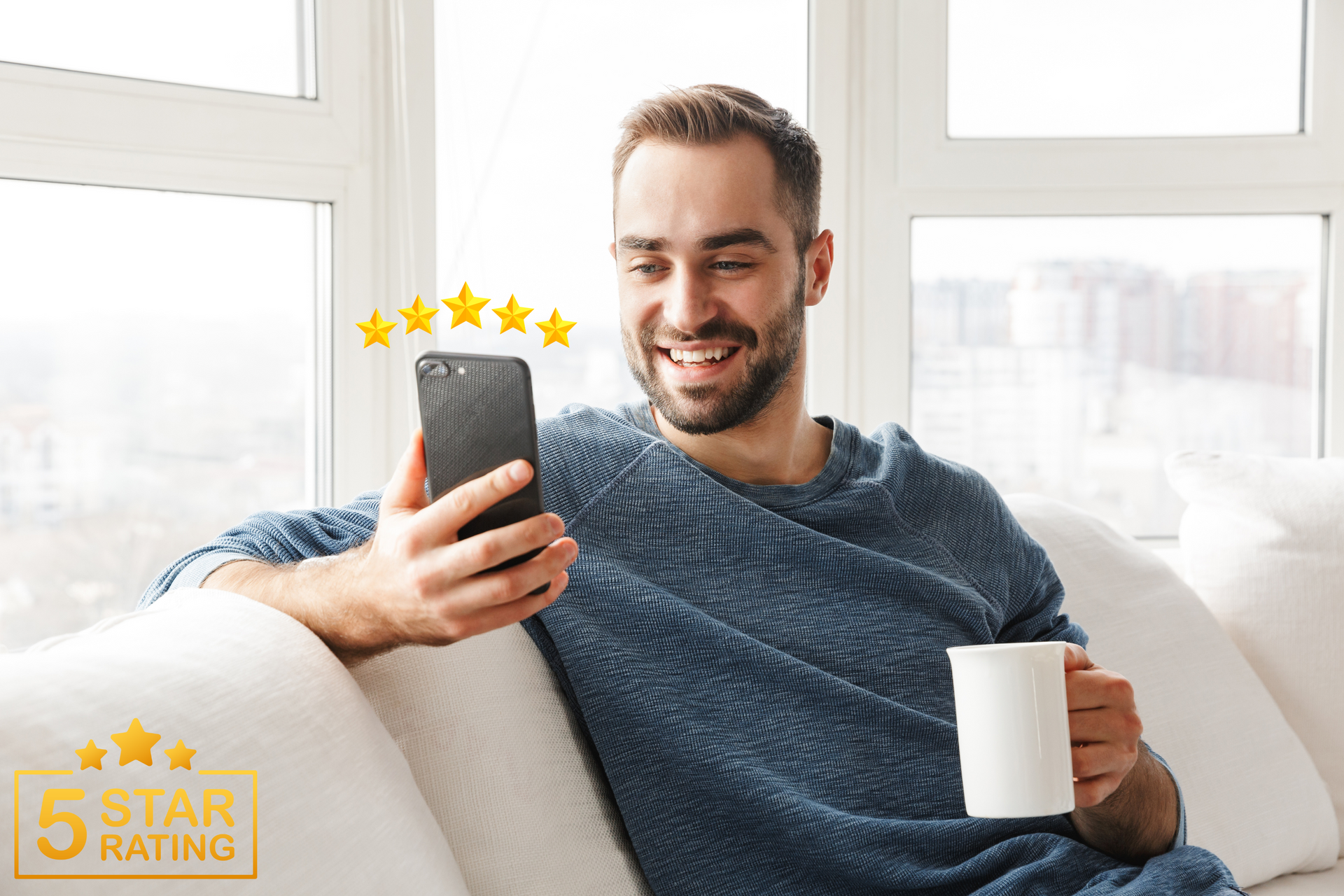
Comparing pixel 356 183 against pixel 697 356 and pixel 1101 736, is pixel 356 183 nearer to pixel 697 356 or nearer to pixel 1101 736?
pixel 697 356

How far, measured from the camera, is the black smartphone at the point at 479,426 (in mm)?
738

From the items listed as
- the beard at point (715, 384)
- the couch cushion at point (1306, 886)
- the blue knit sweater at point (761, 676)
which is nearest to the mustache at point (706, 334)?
the beard at point (715, 384)

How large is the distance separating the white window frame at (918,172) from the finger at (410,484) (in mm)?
1399

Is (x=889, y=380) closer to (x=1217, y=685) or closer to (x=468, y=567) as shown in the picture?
(x=1217, y=685)

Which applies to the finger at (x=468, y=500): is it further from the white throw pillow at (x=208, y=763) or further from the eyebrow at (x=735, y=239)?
the eyebrow at (x=735, y=239)

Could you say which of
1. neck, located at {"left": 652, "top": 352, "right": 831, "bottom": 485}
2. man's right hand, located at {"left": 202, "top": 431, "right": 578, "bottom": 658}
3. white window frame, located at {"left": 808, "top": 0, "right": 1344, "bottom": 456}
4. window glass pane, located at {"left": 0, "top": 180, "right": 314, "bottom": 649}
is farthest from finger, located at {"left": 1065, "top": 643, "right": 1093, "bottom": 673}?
window glass pane, located at {"left": 0, "top": 180, "right": 314, "bottom": 649}

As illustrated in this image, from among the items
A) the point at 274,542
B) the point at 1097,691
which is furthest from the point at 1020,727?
the point at 274,542

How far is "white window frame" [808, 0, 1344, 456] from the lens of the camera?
2.12 metres

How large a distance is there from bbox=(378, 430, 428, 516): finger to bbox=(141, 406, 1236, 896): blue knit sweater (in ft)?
0.60

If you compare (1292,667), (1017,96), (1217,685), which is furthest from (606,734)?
(1017,96)

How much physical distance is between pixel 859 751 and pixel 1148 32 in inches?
71.7

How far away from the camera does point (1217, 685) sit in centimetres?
149

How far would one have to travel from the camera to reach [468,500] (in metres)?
0.71

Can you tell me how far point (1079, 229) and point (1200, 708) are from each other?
1.12 m
